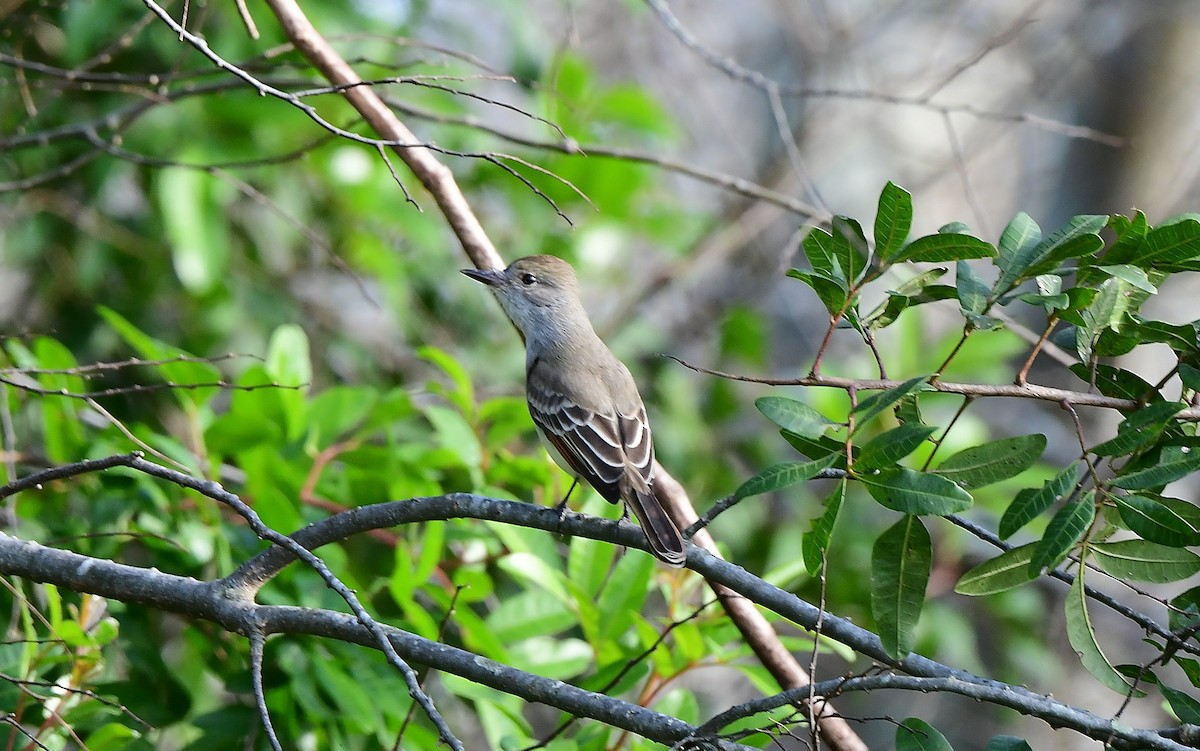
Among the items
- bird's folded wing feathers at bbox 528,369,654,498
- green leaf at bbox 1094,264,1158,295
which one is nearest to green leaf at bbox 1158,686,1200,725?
green leaf at bbox 1094,264,1158,295

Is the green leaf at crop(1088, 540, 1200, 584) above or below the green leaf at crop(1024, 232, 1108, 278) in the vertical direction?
below

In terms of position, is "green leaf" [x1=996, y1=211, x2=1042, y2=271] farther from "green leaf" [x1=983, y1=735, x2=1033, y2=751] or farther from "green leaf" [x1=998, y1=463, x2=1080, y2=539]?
"green leaf" [x1=983, y1=735, x2=1033, y2=751]

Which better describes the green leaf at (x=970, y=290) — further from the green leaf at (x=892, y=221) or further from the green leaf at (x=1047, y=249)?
the green leaf at (x=892, y=221)

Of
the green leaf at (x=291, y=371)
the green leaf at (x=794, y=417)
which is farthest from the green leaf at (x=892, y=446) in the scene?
the green leaf at (x=291, y=371)

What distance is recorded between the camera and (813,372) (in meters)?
2.29

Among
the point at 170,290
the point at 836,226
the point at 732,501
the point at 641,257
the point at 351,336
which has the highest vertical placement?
the point at 641,257

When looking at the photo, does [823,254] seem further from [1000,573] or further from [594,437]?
[594,437]

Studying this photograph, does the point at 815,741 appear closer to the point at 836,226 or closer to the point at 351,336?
the point at 836,226

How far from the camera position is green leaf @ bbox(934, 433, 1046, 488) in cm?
234

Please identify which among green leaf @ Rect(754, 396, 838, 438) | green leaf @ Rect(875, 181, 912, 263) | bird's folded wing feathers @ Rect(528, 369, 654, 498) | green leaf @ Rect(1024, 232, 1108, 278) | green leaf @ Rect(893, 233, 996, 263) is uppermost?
bird's folded wing feathers @ Rect(528, 369, 654, 498)

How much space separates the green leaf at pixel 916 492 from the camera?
2.15 meters

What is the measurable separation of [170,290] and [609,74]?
5.78 metres

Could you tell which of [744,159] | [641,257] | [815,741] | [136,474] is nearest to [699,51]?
[136,474]

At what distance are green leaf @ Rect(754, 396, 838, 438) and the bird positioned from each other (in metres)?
0.54
